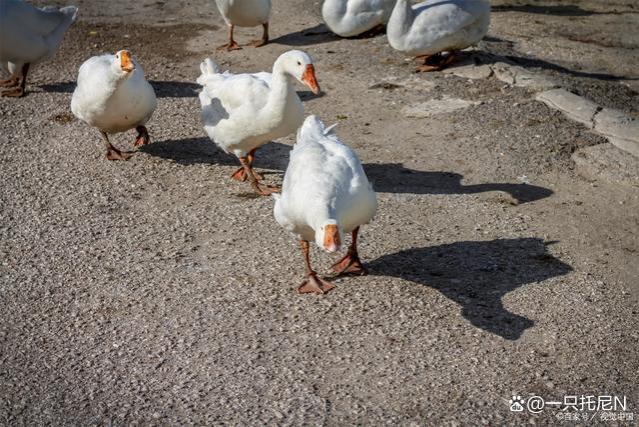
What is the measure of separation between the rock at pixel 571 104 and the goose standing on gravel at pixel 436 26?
1251 millimetres

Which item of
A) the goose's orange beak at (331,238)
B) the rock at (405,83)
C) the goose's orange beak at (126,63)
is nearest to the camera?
the goose's orange beak at (331,238)

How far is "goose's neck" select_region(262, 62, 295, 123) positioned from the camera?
7059 millimetres

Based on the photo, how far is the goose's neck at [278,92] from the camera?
23.2 feet

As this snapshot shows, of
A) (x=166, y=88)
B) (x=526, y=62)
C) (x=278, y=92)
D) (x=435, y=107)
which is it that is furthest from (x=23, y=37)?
(x=526, y=62)

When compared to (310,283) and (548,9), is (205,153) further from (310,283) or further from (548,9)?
(548,9)

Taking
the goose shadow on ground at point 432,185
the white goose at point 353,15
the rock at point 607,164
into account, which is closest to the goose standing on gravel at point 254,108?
the goose shadow on ground at point 432,185

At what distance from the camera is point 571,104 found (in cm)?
880

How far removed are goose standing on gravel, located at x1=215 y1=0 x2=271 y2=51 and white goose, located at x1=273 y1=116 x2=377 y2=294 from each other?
16.7ft

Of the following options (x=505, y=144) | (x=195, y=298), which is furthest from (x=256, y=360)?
(x=505, y=144)

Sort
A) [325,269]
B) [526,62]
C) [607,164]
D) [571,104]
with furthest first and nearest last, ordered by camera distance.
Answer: [526,62] → [571,104] → [607,164] → [325,269]

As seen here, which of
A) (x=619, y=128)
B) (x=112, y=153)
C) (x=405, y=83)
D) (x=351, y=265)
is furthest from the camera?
(x=405, y=83)

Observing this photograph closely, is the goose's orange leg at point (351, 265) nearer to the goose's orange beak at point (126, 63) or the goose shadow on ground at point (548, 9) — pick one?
the goose's orange beak at point (126, 63)

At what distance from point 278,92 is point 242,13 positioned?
157 inches

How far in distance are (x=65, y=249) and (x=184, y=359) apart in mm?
1753
